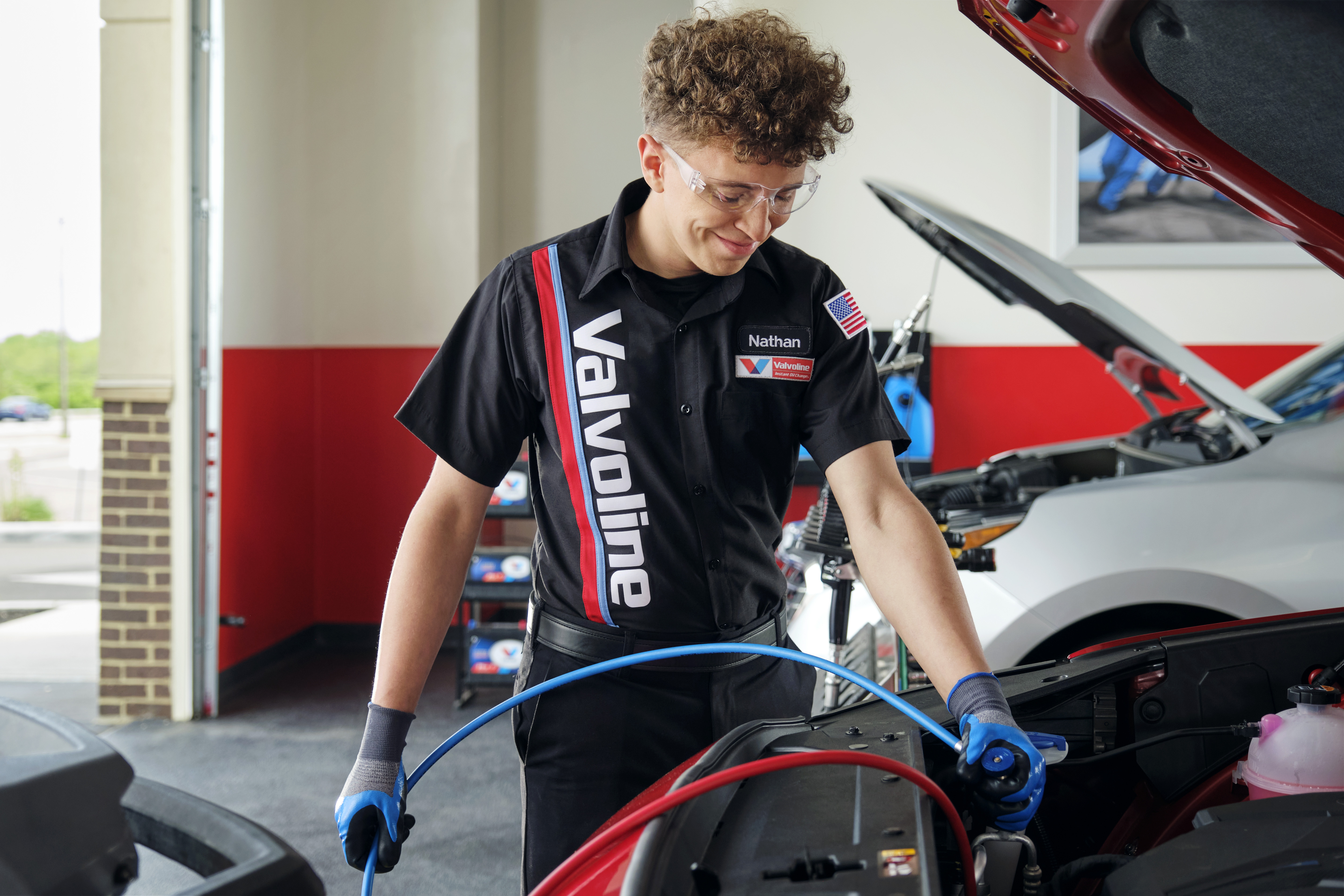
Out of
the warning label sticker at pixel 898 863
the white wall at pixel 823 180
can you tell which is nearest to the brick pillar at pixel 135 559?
the white wall at pixel 823 180

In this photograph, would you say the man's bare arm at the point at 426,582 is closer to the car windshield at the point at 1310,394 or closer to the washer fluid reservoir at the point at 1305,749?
the washer fluid reservoir at the point at 1305,749

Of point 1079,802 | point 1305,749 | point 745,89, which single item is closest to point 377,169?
point 745,89

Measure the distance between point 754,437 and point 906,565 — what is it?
0.26 meters

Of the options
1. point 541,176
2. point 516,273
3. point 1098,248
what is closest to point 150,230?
point 541,176

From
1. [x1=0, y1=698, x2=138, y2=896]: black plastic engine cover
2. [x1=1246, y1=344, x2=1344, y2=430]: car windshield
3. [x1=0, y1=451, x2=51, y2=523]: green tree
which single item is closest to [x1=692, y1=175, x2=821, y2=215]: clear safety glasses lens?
[x1=0, y1=698, x2=138, y2=896]: black plastic engine cover

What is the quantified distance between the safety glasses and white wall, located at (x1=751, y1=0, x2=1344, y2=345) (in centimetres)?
352

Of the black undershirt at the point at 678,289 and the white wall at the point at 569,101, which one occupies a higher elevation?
the white wall at the point at 569,101

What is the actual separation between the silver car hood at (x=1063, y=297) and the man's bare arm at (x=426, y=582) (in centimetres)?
131

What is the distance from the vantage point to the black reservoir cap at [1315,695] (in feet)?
3.57

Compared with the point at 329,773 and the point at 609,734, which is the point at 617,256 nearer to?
the point at 609,734


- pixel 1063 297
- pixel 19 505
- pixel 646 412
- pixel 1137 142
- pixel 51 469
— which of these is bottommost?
pixel 19 505

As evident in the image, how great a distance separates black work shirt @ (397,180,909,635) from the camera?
1.34 meters

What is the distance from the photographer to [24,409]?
468 inches

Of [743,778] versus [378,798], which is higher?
[743,778]
